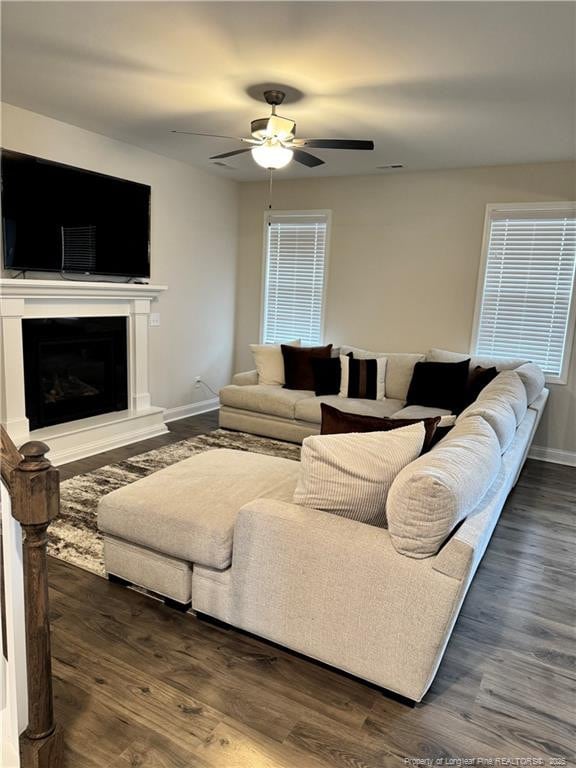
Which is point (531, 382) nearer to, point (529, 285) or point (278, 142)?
point (529, 285)

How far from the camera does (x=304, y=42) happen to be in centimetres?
259

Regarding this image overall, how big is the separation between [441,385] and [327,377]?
1.09 m

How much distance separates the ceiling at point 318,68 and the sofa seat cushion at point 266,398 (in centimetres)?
230

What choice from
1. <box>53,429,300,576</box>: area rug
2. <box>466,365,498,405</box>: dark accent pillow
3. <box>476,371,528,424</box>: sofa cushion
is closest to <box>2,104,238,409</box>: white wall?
<box>53,429,300,576</box>: area rug

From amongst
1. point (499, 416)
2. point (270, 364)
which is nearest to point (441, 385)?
point (270, 364)

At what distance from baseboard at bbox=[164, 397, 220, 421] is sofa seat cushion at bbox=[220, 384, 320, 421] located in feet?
2.43

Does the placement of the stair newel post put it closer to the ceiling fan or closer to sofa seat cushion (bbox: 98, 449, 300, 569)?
sofa seat cushion (bbox: 98, 449, 300, 569)

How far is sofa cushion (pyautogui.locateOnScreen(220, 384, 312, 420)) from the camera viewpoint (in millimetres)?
4910

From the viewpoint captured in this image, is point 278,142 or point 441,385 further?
point 441,385

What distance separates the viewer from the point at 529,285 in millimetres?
4898

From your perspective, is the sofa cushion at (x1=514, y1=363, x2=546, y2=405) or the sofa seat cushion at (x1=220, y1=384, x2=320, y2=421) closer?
the sofa cushion at (x1=514, y1=363, x2=546, y2=405)

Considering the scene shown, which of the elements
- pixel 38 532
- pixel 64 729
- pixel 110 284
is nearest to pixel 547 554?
pixel 64 729

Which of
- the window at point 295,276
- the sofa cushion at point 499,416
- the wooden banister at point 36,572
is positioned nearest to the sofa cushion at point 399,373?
the window at point 295,276

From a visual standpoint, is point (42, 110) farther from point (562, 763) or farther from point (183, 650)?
point (562, 763)
